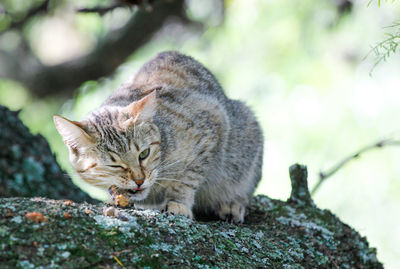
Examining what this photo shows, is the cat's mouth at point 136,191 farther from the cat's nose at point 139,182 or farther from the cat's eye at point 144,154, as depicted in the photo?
the cat's eye at point 144,154

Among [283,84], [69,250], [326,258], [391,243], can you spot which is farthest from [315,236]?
[283,84]

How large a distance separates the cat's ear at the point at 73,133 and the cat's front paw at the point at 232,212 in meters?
1.20

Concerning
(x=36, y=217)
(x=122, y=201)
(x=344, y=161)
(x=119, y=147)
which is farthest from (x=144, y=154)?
(x=344, y=161)

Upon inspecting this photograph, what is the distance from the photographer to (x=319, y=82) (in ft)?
21.1

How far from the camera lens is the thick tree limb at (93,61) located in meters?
6.66

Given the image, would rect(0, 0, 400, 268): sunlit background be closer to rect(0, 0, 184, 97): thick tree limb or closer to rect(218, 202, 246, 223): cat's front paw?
Answer: rect(0, 0, 184, 97): thick tree limb

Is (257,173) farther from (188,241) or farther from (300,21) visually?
(300,21)

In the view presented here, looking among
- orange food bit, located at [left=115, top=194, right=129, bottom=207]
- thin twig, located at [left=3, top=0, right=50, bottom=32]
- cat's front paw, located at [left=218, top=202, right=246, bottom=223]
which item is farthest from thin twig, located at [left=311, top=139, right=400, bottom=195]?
thin twig, located at [left=3, top=0, right=50, bottom=32]

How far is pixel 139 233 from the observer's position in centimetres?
221

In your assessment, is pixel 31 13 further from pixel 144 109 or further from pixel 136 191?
pixel 136 191

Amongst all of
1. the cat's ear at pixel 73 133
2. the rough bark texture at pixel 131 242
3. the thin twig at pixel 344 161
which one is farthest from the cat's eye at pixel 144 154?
the thin twig at pixel 344 161

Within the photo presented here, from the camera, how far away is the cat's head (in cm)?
314

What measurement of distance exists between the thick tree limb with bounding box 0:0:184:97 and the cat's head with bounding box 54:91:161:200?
3.57 metres

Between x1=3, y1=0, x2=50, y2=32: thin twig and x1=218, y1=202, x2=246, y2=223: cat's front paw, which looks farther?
x1=3, y1=0, x2=50, y2=32: thin twig
